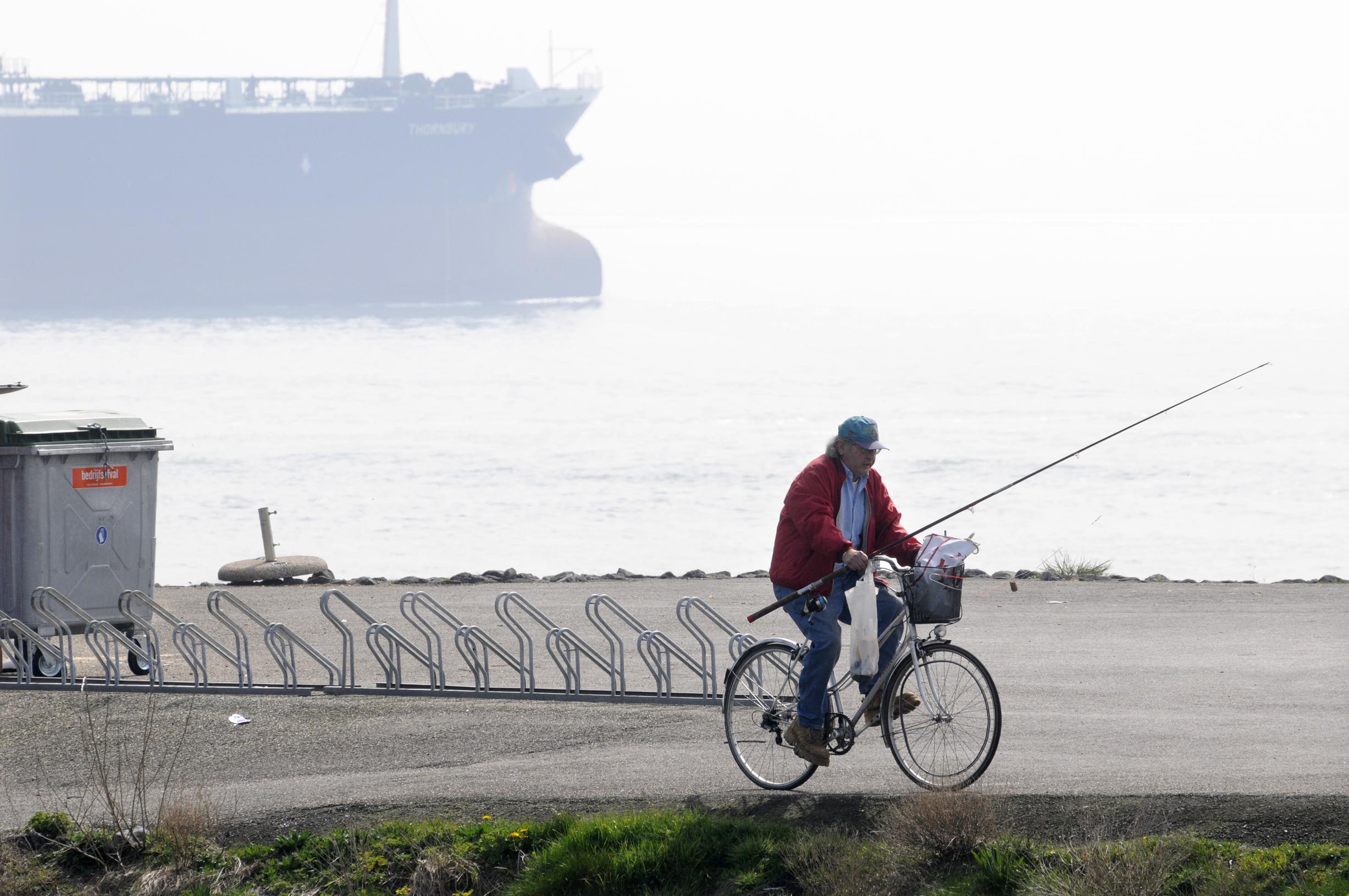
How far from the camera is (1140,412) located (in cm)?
5888

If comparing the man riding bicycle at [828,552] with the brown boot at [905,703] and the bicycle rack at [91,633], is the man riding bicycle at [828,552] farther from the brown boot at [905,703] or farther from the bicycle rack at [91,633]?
the bicycle rack at [91,633]

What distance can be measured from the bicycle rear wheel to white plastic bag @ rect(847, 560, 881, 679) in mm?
280

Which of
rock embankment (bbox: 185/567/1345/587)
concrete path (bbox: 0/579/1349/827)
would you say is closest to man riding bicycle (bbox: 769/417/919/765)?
concrete path (bbox: 0/579/1349/827)

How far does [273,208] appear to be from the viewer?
124 metres

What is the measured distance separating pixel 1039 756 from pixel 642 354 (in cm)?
8329

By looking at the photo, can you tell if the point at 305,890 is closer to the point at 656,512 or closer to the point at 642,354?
the point at 656,512

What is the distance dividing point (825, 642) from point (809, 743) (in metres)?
0.41

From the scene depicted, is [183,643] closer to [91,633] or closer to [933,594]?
[91,633]

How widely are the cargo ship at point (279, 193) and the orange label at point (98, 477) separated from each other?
355 ft

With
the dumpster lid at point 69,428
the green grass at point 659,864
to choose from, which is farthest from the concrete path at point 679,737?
the dumpster lid at point 69,428

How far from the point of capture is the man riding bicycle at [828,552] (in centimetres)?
559

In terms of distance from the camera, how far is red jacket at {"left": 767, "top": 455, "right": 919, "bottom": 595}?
553cm

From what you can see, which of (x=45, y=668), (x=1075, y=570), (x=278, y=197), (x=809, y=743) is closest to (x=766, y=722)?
(x=809, y=743)

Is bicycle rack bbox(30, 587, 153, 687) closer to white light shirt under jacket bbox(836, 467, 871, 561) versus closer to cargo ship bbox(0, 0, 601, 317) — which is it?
white light shirt under jacket bbox(836, 467, 871, 561)
